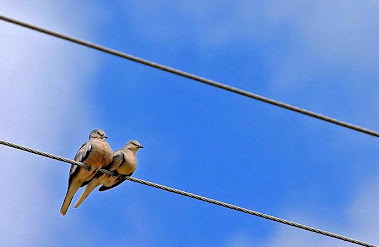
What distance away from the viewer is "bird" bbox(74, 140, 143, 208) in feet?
37.5

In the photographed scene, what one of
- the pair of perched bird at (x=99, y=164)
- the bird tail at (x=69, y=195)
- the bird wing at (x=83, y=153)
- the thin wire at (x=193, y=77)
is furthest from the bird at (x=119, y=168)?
the thin wire at (x=193, y=77)

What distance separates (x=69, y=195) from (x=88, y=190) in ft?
0.90

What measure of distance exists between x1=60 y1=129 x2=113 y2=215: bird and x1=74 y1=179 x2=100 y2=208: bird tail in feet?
0.21

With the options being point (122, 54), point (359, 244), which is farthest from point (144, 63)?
point (359, 244)

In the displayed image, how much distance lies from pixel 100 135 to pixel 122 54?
18.3 feet

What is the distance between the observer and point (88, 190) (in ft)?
39.7

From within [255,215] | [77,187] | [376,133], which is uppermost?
[77,187]

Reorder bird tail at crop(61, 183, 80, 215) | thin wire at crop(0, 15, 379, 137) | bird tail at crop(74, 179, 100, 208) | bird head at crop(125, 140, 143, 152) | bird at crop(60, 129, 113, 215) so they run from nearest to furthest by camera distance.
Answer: thin wire at crop(0, 15, 379, 137) < bird at crop(60, 129, 113, 215) < bird head at crop(125, 140, 143, 152) < bird tail at crop(74, 179, 100, 208) < bird tail at crop(61, 183, 80, 215)

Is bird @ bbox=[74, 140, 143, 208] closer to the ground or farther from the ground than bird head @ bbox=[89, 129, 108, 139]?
closer to the ground

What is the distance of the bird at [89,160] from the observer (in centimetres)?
1139

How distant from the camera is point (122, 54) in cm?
652

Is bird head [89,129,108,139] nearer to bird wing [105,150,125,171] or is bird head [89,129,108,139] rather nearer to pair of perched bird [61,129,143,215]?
pair of perched bird [61,129,143,215]

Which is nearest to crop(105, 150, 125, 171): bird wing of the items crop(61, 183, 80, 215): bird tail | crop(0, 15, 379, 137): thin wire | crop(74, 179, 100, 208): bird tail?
crop(74, 179, 100, 208): bird tail

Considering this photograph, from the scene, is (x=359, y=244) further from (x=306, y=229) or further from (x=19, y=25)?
(x=19, y=25)
